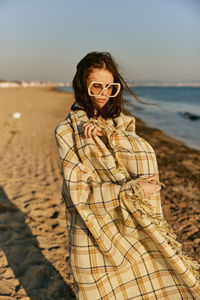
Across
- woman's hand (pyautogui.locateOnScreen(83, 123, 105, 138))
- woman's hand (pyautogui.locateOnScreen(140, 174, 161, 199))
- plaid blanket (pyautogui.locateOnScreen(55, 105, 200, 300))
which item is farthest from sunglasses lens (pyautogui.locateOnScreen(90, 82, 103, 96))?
woman's hand (pyautogui.locateOnScreen(140, 174, 161, 199))

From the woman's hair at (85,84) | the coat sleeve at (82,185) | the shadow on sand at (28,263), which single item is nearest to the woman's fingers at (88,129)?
the coat sleeve at (82,185)

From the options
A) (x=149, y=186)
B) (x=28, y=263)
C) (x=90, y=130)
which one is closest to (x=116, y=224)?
(x=149, y=186)

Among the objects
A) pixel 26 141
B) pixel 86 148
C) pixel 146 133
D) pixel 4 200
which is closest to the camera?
pixel 86 148

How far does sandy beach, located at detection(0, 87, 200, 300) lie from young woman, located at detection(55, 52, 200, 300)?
1.21 metres

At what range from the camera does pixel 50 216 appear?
13.8 feet

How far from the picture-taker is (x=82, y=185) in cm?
166

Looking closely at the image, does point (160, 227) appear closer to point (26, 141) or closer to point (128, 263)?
point (128, 263)

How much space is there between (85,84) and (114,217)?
0.96 metres

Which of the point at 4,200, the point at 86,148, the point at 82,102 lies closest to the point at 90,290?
the point at 86,148

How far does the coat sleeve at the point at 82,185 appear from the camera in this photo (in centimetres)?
158

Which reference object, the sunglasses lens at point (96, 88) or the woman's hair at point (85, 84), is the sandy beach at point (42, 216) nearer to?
the woman's hair at point (85, 84)

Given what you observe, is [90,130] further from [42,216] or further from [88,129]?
[42,216]

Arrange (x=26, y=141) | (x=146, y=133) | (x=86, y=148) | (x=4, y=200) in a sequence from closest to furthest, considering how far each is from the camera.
A: (x=86, y=148)
(x=4, y=200)
(x=26, y=141)
(x=146, y=133)

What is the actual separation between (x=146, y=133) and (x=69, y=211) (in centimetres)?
993
